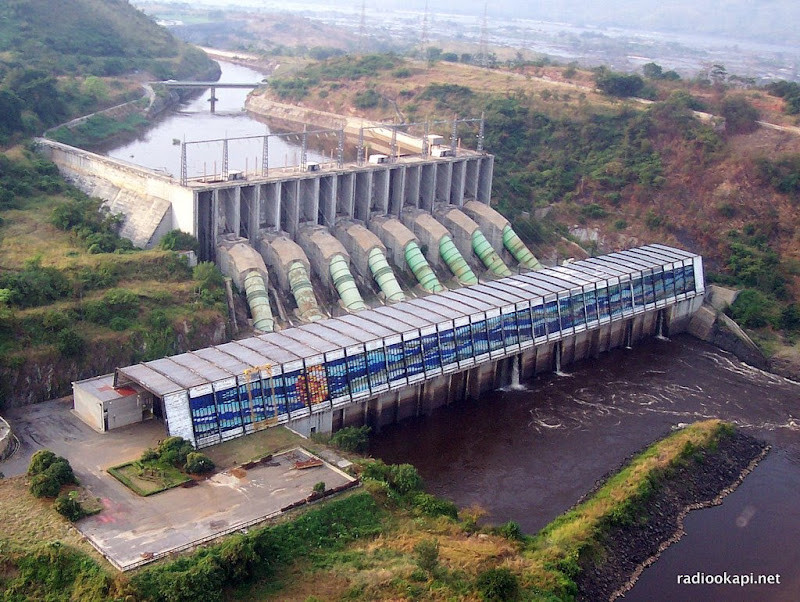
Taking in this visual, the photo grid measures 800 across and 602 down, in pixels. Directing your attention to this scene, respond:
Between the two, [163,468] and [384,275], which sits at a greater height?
[163,468]

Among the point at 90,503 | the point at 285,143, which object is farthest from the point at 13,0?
the point at 90,503

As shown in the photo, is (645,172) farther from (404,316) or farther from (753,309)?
(404,316)

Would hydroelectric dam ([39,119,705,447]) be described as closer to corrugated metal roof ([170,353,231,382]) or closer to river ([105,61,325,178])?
corrugated metal roof ([170,353,231,382])

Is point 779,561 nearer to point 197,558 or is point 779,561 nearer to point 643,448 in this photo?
point 643,448

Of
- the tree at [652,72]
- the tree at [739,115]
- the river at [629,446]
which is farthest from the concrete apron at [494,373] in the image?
the tree at [652,72]

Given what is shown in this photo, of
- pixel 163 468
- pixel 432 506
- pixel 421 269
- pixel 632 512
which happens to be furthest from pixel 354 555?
pixel 421 269

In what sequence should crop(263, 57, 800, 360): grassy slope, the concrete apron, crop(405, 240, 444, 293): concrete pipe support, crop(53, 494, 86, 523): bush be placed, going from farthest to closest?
crop(263, 57, 800, 360): grassy slope < crop(405, 240, 444, 293): concrete pipe support < the concrete apron < crop(53, 494, 86, 523): bush

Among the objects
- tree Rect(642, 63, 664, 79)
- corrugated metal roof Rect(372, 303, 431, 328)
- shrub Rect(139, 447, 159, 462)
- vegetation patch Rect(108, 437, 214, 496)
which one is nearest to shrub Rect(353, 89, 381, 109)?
tree Rect(642, 63, 664, 79)

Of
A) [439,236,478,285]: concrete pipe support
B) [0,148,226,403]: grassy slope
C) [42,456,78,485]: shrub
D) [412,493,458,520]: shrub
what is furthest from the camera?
[439,236,478,285]: concrete pipe support
